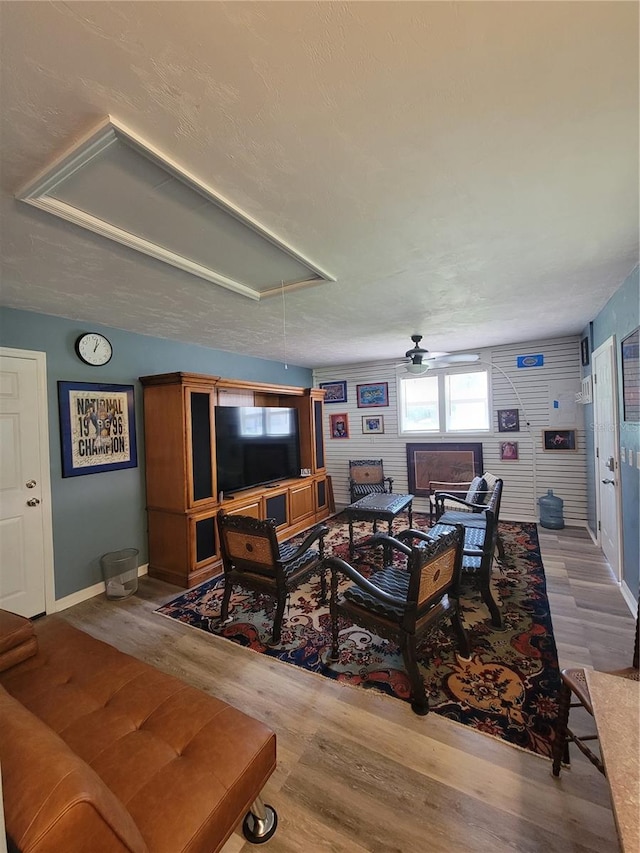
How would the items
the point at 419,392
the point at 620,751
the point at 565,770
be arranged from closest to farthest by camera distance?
the point at 620,751 < the point at 565,770 < the point at 419,392

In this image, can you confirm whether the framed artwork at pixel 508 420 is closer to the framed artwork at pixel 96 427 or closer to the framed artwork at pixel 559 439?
the framed artwork at pixel 559 439

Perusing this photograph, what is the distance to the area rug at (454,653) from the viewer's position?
6.10 ft

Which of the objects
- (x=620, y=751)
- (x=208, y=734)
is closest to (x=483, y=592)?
(x=620, y=751)

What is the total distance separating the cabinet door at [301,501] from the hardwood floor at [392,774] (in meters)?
2.57

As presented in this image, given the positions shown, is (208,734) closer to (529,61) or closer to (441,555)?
(441,555)

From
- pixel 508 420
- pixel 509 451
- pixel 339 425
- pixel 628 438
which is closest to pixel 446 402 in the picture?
pixel 508 420

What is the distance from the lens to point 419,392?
19.6 feet

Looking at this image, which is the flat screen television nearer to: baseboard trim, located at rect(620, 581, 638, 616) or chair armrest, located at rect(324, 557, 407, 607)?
chair armrest, located at rect(324, 557, 407, 607)

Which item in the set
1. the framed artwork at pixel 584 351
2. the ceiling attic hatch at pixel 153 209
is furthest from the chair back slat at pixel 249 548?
the framed artwork at pixel 584 351

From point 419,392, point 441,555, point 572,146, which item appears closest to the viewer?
point 572,146

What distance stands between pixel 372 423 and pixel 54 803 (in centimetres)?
591

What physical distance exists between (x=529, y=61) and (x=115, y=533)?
4296 millimetres

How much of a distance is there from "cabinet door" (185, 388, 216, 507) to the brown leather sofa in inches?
71.7

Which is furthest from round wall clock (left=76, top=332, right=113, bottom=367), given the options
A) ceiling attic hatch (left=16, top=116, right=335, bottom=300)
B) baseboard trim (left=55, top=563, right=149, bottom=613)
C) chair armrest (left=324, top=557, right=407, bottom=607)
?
chair armrest (left=324, top=557, right=407, bottom=607)
